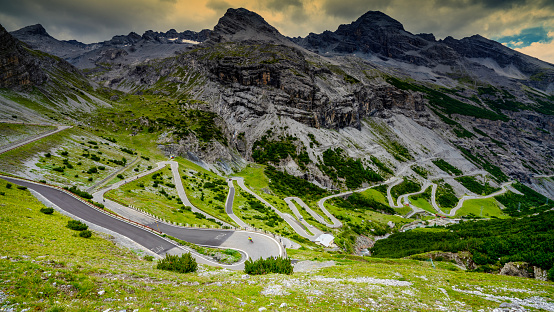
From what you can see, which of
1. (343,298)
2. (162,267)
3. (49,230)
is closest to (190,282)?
(162,267)

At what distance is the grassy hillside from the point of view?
37.2 ft

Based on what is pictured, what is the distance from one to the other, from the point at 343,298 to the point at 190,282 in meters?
Result: 10.8

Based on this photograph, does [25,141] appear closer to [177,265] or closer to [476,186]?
[177,265]

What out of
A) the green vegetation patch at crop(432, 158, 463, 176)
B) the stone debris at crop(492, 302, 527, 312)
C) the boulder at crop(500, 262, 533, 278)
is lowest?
the boulder at crop(500, 262, 533, 278)

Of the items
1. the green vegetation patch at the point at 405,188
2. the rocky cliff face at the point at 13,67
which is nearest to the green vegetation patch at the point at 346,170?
the green vegetation patch at the point at 405,188

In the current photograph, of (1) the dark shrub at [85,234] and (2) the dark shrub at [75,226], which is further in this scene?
(2) the dark shrub at [75,226]

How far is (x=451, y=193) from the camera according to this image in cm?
14738

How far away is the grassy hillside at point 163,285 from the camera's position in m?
11.3

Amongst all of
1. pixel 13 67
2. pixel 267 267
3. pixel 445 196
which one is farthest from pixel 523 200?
pixel 13 67

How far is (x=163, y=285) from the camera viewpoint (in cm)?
1483

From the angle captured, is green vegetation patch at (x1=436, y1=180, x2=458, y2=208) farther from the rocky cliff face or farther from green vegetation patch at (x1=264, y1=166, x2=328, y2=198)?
the rocky cliff face

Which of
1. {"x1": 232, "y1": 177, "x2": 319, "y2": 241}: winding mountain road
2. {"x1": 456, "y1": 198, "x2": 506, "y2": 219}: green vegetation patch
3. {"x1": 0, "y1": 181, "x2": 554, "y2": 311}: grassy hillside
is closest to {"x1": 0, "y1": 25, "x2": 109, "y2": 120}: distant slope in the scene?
{"x1": 232, "y1": 177, "x2": 319, "y2": 241}: winding mountain road

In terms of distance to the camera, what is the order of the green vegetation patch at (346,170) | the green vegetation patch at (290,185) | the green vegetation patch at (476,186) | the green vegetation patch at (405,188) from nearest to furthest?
the green vegetation patch at (290,185)
the green vegetation patch at (346,170)
the green vegetation patch at (405,188)
the green vegetation patch at (476,186)

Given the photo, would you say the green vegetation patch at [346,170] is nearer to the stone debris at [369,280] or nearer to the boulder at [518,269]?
the boulder at [518,269]
